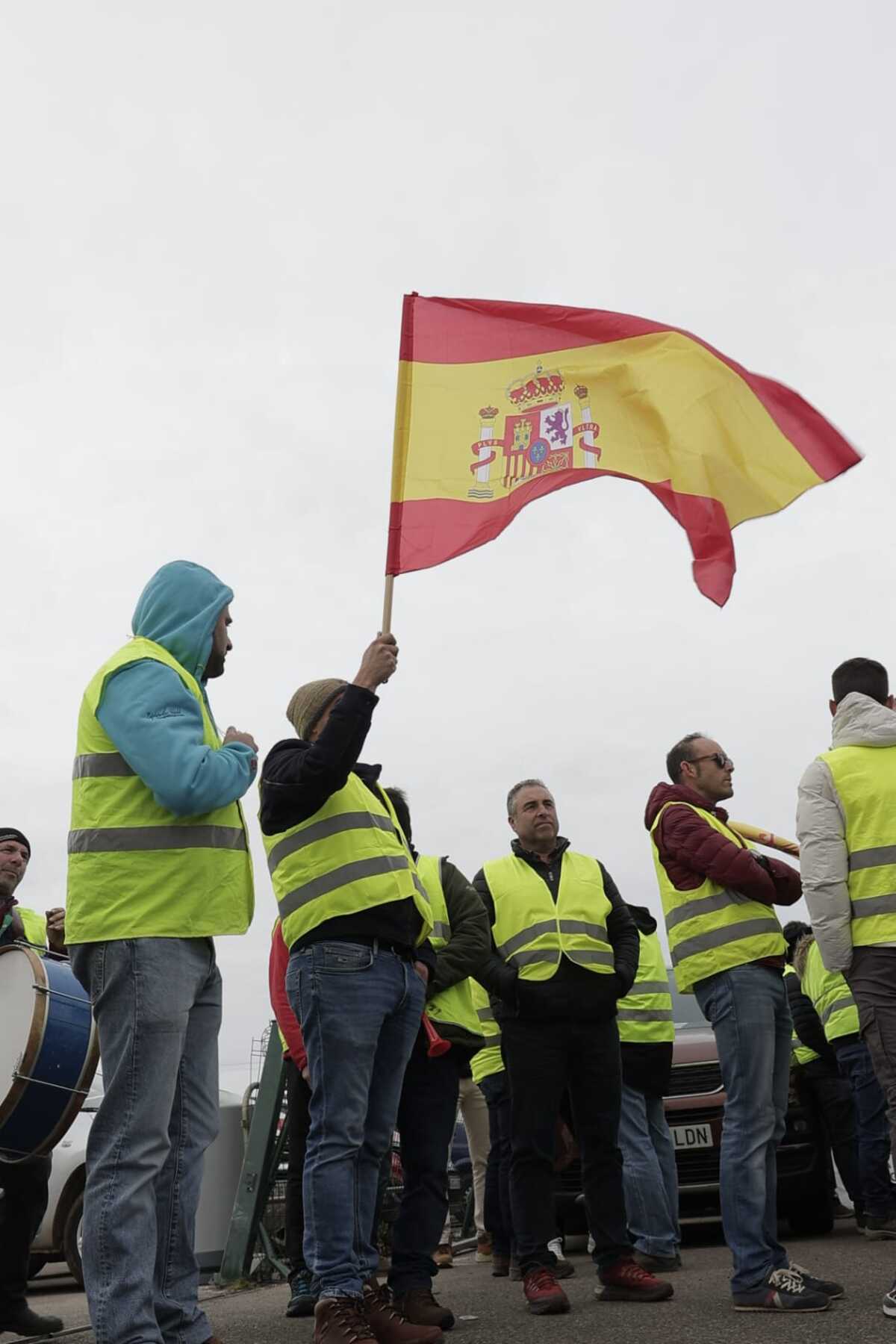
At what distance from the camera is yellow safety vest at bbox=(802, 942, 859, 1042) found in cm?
823

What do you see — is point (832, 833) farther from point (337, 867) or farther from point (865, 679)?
point (337, 867)

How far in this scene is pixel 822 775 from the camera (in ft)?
16.9

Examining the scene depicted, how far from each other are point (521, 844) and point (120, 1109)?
3.26 m

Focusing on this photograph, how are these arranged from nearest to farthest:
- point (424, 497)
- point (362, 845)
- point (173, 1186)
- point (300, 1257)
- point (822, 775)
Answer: point (173, 1186) < point (362, 845) < point (822, 775) < point (424, 497) < point (300, 1257)

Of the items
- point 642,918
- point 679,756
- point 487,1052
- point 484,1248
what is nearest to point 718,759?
point 679,756

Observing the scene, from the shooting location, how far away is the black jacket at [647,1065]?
24.1 ft

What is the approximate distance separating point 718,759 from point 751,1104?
1.60 m

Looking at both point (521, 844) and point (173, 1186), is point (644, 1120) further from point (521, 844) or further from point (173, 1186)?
point (173, 1186)

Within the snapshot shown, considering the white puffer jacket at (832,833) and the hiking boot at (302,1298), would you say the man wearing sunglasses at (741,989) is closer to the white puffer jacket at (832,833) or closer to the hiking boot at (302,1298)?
the white puffer jacket at (832,833)

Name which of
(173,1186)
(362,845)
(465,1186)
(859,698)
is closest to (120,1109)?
(173,1186)

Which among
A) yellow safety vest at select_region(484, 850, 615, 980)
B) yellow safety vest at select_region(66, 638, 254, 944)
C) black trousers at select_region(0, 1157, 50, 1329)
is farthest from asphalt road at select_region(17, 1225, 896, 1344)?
yellow safety vest at select_region(66, 638, 254, 944)

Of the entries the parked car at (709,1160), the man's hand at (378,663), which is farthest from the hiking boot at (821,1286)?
the parked car at (709,1160)

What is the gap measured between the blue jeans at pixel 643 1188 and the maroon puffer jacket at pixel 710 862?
1517 millimetres

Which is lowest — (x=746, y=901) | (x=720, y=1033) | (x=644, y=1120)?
(x=644, y=1120)
